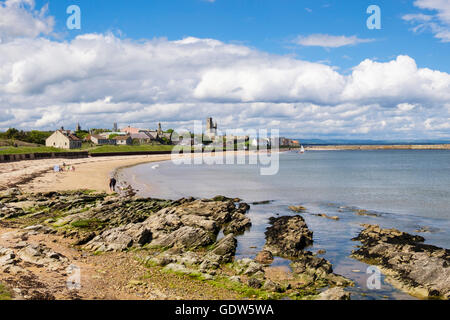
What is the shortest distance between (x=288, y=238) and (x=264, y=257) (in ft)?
9.81

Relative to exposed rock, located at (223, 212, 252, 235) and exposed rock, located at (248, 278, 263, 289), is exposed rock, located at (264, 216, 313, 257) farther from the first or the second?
exposed rock, located at (248, 278, 263, 289)

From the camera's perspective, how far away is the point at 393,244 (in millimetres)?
18875

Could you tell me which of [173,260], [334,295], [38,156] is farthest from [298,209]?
[38,156]

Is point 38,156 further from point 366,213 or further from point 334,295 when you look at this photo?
point 334,295

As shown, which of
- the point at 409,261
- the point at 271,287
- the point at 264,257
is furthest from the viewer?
the point at 264,257

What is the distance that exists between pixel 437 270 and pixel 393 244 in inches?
156

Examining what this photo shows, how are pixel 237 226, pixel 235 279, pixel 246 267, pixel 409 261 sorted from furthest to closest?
pixel 237 226 → pixel 409 261 → pixel 246 267 → pixel 235 279

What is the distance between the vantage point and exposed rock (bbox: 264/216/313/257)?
1909 cm

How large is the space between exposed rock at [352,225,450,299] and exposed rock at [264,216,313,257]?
9.22 feet

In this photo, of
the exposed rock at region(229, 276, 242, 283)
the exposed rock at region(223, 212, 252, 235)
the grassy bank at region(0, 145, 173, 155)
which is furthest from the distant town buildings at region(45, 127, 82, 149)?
the exposed rock at region(229, 276, 242, 283)

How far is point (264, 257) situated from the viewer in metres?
18.0

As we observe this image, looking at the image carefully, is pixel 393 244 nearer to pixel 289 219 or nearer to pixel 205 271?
pixel 289 219

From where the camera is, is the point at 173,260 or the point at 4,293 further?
the point at 173,260
